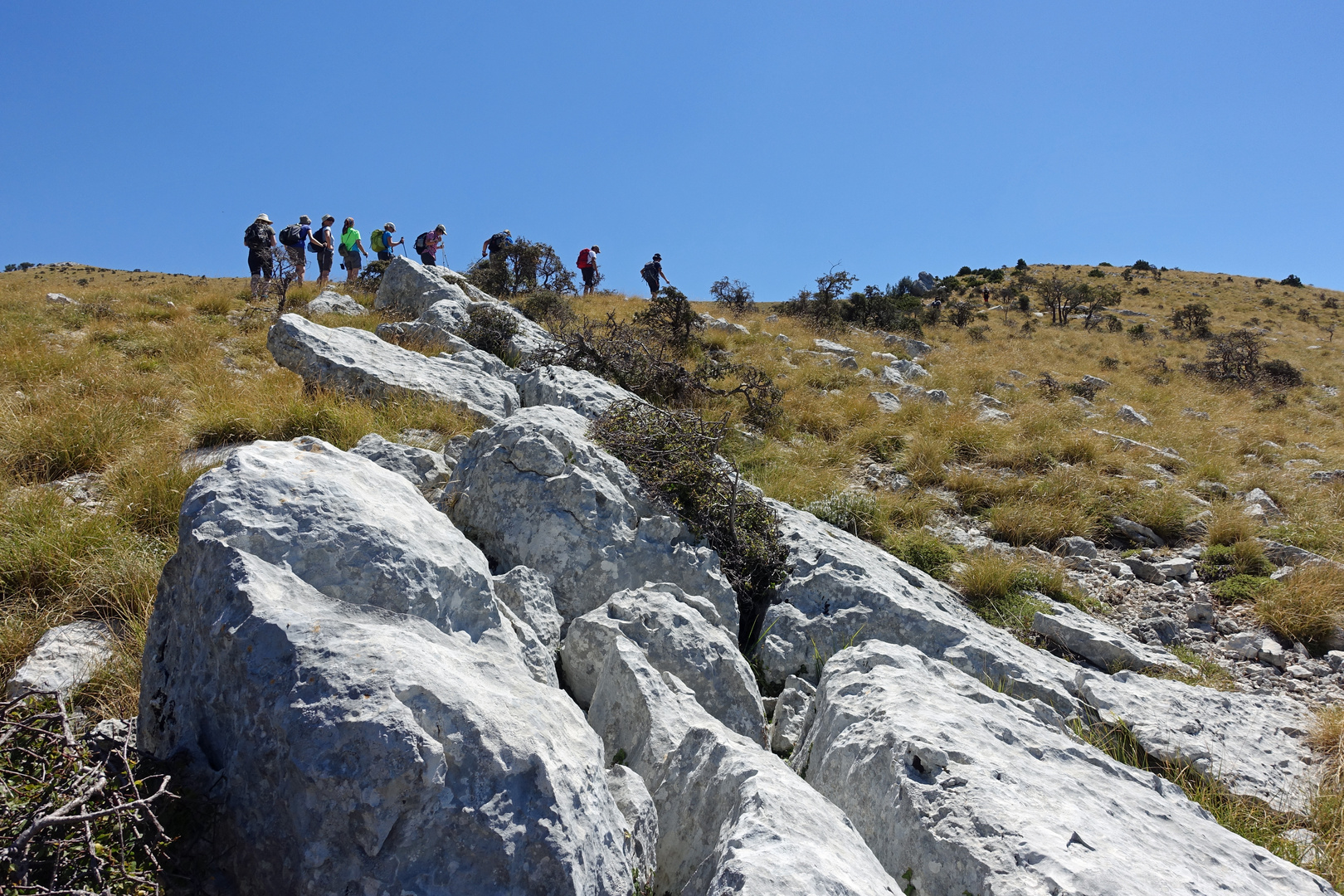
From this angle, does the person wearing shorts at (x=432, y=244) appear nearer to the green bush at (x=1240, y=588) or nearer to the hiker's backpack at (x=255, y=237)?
the hiker's backpack at (x=255, y=237)

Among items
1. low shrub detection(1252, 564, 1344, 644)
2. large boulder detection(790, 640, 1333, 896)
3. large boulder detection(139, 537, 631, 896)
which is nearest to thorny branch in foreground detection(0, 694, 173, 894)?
large boulder detection(139, 537, 631, 896)

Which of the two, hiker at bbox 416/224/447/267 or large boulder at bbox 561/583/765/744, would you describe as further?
hiker at bbox 416/224/447/267

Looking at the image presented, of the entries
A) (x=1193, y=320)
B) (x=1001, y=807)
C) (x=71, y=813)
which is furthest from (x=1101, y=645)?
(x=1193, y=320)

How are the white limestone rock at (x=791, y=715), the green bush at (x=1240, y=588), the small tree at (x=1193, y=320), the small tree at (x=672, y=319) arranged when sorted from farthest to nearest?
1. the small tree at (x=1193, y=320)
2. the small tree at (x=672, y=319)
3. the green bush at (x=1240, y=588)
4. the white limestone rock at (x=791, y=715)

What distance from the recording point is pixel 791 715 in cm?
395

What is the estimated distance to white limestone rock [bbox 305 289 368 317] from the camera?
12.5 metres

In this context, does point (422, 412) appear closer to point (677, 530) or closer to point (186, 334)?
point (677, 530)

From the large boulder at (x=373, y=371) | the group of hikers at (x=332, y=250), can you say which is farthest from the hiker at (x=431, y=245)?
the large boulder at (x=373, y=371)

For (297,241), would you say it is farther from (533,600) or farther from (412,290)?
(533,600)

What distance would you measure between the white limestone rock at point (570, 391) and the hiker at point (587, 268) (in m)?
13.5

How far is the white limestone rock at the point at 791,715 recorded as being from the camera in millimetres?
3797

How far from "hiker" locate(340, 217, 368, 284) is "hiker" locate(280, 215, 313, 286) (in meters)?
2.03

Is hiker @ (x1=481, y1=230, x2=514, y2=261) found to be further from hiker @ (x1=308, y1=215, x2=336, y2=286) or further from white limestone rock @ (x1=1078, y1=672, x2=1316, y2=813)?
white limestone rock @ (x1=1078, y1=672, x2=1316, y2=813)

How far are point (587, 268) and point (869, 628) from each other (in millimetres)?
18223
